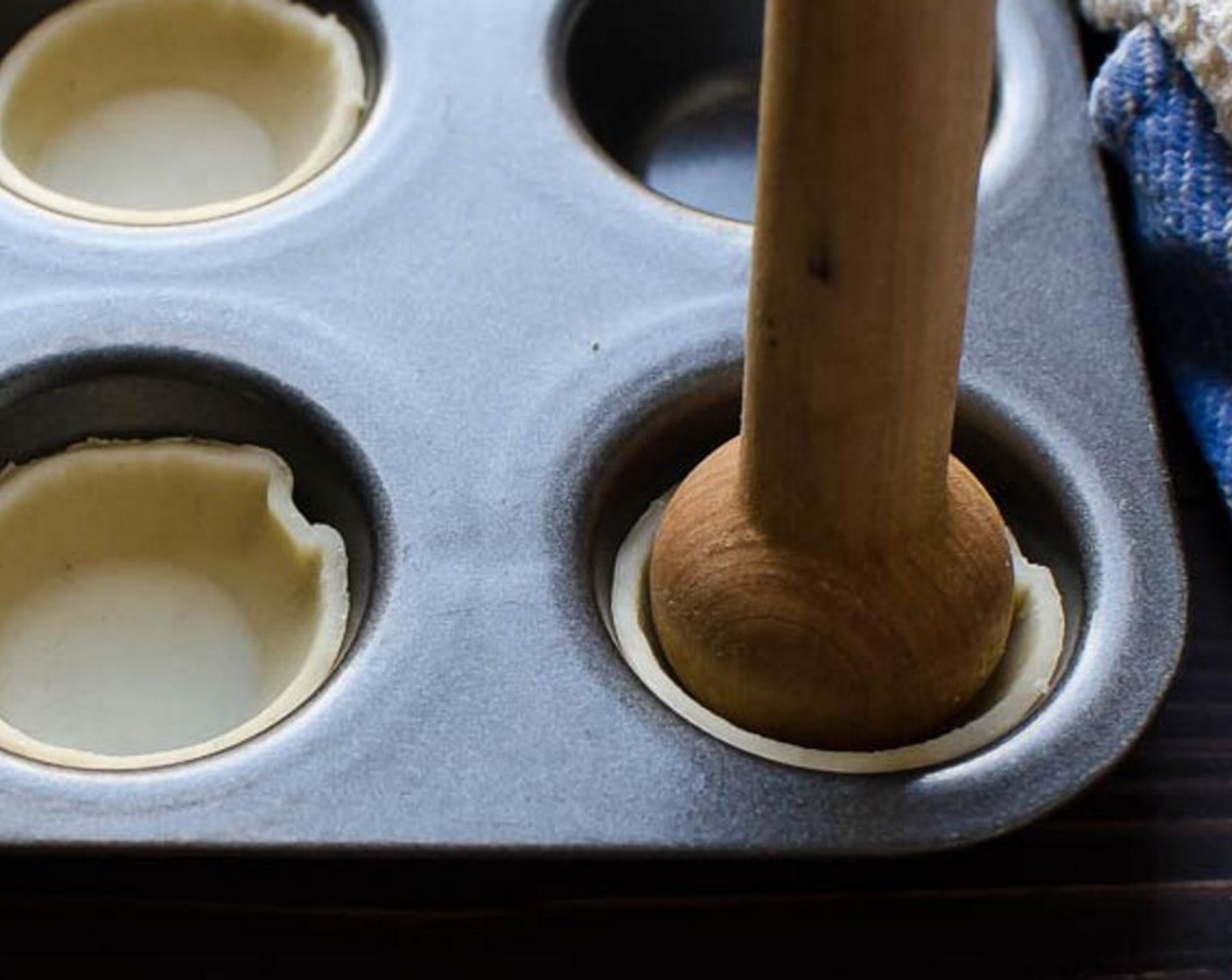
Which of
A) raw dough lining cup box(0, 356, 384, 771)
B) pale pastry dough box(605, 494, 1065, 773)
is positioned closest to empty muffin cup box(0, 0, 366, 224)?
raw dough lining cup box(0, 356, 384, 771)

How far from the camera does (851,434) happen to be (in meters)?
0.62

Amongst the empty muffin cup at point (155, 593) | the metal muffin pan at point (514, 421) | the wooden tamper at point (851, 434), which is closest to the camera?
the wooden tamper at point (851, 434)

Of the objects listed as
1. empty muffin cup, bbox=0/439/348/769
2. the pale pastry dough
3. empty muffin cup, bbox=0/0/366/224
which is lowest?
empty muffin cup, bbox=0/439/348/769

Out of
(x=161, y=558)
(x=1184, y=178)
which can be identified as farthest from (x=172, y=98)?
(x=1184, y=178)

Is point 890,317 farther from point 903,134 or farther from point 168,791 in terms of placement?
point 168,791

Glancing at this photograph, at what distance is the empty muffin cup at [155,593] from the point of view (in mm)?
763

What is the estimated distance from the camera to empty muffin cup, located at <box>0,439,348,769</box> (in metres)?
0.76

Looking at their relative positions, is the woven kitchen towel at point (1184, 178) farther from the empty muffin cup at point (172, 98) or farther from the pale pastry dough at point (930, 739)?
the empty muffin cup at point (172, 98)

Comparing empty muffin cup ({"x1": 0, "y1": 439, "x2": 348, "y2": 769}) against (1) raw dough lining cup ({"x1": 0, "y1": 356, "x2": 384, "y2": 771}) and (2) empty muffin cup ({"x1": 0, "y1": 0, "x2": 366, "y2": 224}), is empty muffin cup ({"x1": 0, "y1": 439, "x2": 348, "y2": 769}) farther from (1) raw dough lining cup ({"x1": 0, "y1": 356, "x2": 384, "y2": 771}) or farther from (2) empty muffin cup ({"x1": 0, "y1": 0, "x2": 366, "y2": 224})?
(2) empty muffin cup ({"x1": 0, "y1": 0, "x2": 366, "y2": 224})

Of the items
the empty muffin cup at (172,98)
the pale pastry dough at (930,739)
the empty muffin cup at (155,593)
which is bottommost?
the empty muffin cup at (155,593)

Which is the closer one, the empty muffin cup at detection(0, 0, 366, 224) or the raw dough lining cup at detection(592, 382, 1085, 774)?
the raw dough lining cup at detection(592, 382, 1085, 774)

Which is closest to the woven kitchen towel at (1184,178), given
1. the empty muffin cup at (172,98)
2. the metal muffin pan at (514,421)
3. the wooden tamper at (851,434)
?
the metal muffin pan at (514,421)

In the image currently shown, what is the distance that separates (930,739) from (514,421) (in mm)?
190

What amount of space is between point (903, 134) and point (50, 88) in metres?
0.54
